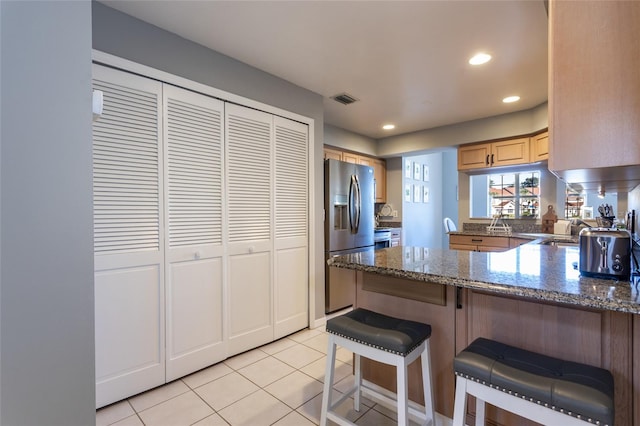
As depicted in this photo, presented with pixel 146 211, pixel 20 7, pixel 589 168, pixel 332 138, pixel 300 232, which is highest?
pixel 332 138

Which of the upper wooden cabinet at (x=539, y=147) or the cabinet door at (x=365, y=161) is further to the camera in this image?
the cabinet door at (x=365, y=161)

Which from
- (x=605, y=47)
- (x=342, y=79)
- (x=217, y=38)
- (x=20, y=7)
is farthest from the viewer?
(x=342, y=79)

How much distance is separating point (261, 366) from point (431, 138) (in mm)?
3699

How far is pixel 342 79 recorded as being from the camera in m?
2.82

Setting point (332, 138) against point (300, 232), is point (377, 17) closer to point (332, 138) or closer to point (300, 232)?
point (300, 232)

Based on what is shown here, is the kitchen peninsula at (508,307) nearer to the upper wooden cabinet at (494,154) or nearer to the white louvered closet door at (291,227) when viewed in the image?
the white louvered closet door at (291,227)

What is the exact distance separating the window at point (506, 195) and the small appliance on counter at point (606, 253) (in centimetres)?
355

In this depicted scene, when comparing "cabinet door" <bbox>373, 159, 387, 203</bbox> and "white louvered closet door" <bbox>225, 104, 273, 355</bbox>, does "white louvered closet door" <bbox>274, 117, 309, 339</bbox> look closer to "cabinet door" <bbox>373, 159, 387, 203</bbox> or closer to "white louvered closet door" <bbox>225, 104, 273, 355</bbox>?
"white louvered closet door" <bbox>225, 104, 273, 355</bbox>

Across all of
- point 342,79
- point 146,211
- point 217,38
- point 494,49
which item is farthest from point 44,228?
point 494,49

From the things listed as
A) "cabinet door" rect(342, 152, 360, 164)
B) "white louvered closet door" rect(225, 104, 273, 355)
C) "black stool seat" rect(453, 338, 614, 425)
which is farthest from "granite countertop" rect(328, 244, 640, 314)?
"cabinet door" rect(342, 152, 360, 164)

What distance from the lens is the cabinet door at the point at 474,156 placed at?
13.2ft

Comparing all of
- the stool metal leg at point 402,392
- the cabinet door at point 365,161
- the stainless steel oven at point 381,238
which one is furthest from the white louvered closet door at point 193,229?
the cabinet door at point 365,161

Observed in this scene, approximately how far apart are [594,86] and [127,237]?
243 centimetres

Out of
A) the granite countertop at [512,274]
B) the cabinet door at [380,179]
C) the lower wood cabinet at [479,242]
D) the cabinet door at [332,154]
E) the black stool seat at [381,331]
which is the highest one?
the cabinet door at [332,154]
